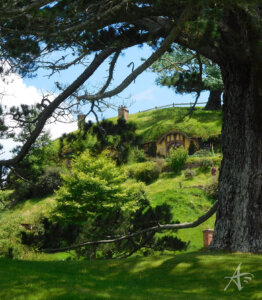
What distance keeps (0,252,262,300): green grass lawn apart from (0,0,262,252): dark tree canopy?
1.01 meters

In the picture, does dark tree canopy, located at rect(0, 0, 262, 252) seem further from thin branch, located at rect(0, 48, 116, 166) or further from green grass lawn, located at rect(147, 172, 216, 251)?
green grass lawn, located at rect(147, 172, 216, 251)

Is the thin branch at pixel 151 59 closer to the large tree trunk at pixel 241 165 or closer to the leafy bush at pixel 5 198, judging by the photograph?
the large tree trunk at pixel 241 165

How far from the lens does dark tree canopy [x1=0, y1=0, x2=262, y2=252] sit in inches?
275

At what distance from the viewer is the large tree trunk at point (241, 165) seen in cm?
805

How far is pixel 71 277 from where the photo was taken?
6.84 metres

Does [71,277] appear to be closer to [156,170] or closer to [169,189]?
[169,189]

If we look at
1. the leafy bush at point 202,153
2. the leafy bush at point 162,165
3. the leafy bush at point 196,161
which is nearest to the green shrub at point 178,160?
the leafy bush at point 196,161

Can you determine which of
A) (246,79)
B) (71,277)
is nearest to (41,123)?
(71,277)

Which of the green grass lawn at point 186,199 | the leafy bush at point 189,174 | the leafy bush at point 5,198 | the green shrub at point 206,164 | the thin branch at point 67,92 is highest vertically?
the thin branch at point 67,92

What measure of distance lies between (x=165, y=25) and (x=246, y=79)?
2042mm

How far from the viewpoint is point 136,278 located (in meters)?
7.18

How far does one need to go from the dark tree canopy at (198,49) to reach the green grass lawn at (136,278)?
1.01 m

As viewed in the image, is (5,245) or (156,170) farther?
(156,170)

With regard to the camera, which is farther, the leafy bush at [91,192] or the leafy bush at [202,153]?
the leafy bush at [202,153]
